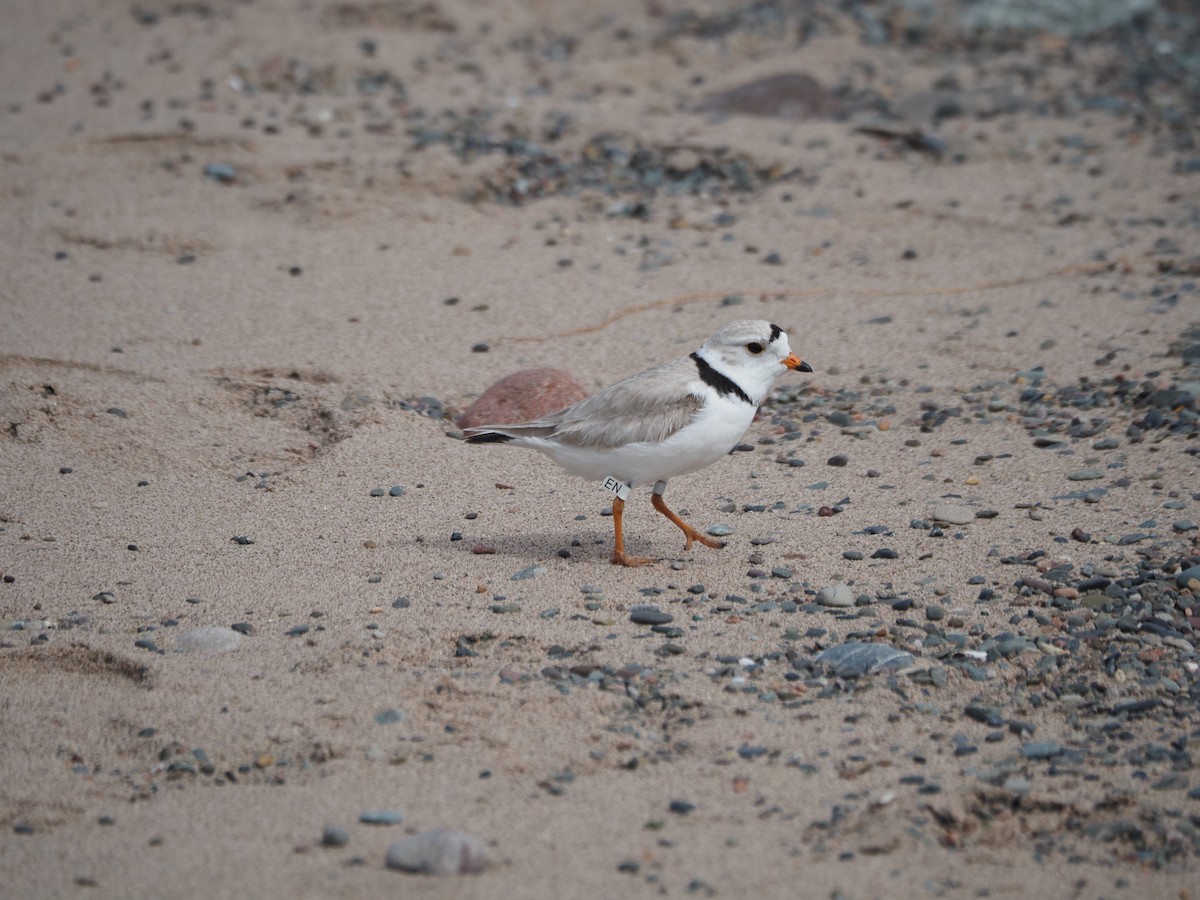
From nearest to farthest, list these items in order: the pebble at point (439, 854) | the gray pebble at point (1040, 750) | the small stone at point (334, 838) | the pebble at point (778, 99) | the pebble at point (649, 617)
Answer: the pebble at point (439, 854)
the small stone at point (334, 838)
the gray pebble at point (1040, 750)
the pebble at point (649, 617)
the pebble at point (778, 99)

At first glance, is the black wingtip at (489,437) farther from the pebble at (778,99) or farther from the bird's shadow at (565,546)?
the pebble at (778,99)

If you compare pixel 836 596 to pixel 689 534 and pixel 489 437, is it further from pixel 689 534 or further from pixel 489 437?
pixel 489 437

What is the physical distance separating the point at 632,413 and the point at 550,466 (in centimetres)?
122

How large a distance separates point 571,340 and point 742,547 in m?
2.38

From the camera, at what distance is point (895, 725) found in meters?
3.77

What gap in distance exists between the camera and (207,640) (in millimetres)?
4227

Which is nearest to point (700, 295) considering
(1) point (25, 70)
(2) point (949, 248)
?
(2) point (949, 248)

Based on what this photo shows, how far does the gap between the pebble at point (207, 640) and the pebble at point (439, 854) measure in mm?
1285

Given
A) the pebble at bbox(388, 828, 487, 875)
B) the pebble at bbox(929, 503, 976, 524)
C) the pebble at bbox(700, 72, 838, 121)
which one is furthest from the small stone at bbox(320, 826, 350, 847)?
the pebble at bbox(700, 72, 838, 121)

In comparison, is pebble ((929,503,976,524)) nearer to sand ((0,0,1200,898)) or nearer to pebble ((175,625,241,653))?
sand ((0,0,1200,898))

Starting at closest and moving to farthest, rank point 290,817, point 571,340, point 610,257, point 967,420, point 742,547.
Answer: point 290,817 → point 742,547 → point 967,420 → point 571,340 → point 610,257

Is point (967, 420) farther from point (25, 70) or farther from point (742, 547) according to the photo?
point (25, 70)

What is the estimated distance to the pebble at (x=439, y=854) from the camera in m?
3.15

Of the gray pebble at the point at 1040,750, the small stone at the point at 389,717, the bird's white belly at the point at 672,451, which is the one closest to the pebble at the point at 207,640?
the small stone at the point at 389,717
